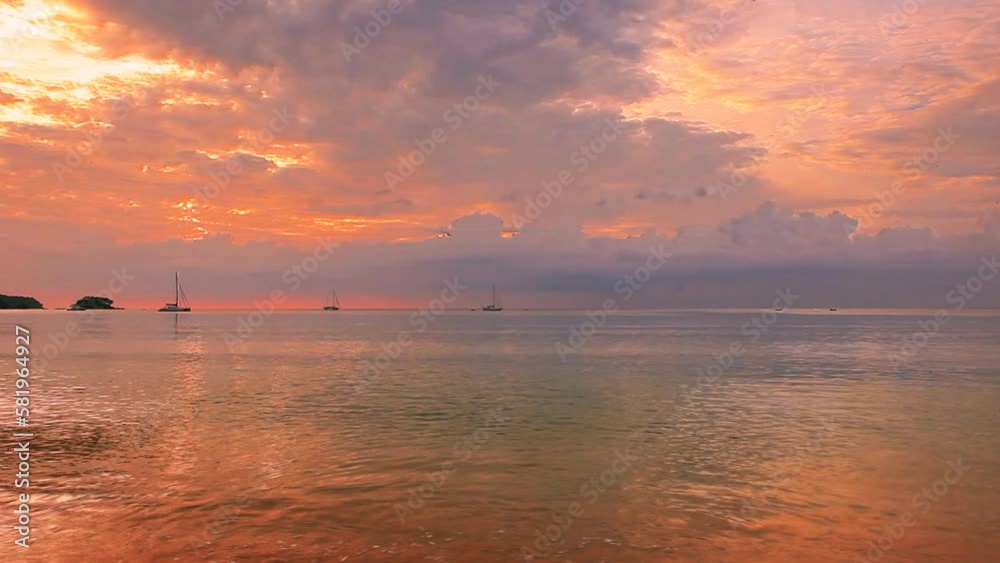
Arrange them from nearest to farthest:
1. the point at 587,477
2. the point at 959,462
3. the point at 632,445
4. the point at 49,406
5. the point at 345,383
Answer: the point at 587,477
the point at 959,462
the point at 632,445
the point at 49,406
the point at 345,383

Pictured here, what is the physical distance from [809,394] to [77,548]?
150 ft

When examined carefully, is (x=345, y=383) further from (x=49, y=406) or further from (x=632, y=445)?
(x=632, y=445)

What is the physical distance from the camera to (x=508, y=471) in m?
25.1

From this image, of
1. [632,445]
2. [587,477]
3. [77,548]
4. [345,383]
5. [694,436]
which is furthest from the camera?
[345,383]

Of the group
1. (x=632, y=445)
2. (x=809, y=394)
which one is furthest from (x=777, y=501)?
(x=809, y=394)

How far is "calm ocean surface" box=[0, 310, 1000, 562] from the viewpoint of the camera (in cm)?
1731

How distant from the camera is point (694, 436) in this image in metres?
32.3

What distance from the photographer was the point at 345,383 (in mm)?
54312

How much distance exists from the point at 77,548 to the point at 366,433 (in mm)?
16545

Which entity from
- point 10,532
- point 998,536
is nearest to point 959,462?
point 998,536

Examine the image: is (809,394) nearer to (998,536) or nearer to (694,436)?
(694,436)

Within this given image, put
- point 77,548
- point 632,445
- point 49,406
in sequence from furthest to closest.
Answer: point 49,406
point 632,445
point 77,548

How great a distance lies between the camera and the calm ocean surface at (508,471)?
56.8 feet

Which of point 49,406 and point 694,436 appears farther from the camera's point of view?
point 49,406
